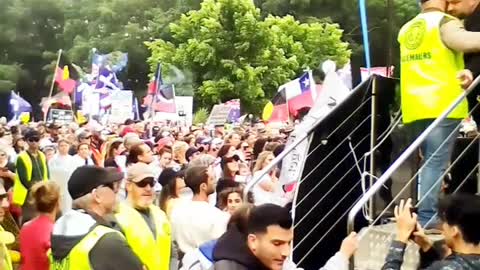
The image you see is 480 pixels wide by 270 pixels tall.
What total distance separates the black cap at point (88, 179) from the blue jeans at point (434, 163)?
2059 mm

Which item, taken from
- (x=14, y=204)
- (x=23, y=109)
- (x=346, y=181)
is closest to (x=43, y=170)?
(x=14, y=204)

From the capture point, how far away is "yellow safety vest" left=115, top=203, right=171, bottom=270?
5.10 meters

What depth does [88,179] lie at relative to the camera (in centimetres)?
482

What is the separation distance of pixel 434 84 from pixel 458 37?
1.29 ft

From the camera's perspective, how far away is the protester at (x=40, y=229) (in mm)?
5539

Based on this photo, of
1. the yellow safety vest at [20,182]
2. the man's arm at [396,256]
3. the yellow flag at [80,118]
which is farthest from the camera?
the yellow flag at [80,118]

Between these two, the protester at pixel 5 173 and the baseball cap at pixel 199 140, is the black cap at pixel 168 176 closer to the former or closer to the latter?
the protester at pixel 5 173

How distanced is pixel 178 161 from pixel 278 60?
2577 cm

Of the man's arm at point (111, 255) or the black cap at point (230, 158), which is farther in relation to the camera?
the black cap at point (230, 158)

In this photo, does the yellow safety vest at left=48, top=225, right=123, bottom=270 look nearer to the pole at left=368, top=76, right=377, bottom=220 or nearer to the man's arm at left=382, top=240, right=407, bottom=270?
the man's arm at left=382, top=240, right=407, bottom=270

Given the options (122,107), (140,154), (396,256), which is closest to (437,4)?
(396,256)

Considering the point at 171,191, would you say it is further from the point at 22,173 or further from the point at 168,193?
the point at 22,173

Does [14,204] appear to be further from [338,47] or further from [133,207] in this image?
[338,47]

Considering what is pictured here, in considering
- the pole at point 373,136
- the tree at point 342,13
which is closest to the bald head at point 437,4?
the pole at point 373,136
